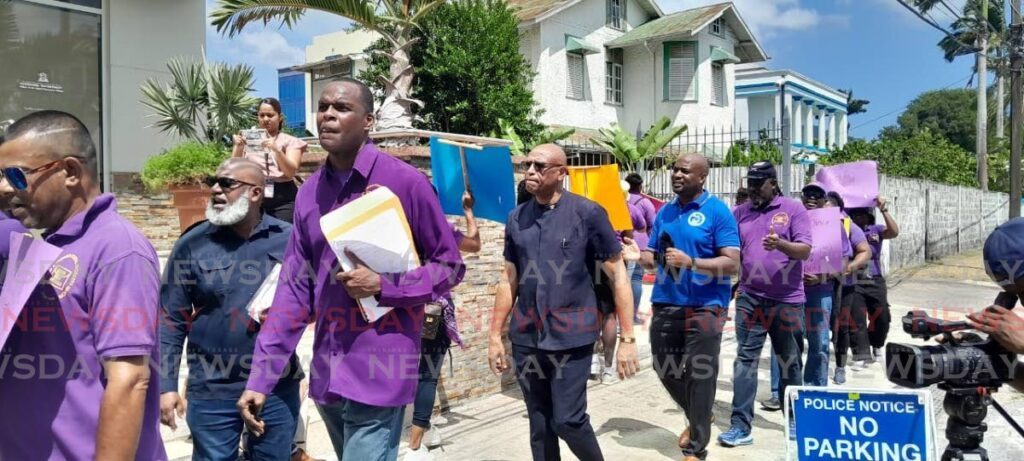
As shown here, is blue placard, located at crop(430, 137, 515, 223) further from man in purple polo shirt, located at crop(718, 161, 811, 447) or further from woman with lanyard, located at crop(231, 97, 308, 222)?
man in purple polo shirt, located at crop(718, 161, 811, 447)

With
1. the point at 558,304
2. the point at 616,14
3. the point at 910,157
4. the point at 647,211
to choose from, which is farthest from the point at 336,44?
the point at 558,304

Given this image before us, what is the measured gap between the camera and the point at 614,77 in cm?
2444

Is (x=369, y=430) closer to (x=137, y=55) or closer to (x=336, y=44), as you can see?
(x=137, y=55)

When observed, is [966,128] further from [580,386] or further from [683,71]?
[580,386]

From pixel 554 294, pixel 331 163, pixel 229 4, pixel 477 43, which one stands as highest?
pixel 477 43

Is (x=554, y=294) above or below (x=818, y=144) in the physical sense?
below

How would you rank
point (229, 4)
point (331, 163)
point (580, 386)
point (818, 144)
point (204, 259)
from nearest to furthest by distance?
point (331, 163)
point (204, 259)
point (580, 386)
point (229, 4)
point (818, 144)

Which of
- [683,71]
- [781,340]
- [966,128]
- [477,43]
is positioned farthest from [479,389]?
[966,128]

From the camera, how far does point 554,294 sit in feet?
13.0

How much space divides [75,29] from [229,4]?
3.45 meters

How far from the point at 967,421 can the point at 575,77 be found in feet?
67.4

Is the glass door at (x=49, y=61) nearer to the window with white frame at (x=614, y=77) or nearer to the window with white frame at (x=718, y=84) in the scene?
the window with white frame at (x=614, y=77)

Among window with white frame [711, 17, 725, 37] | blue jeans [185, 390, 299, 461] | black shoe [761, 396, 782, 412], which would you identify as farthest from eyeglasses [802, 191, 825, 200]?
window with white frame [711, 17, 725, 37]

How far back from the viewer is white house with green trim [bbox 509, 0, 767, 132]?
21719 mm
